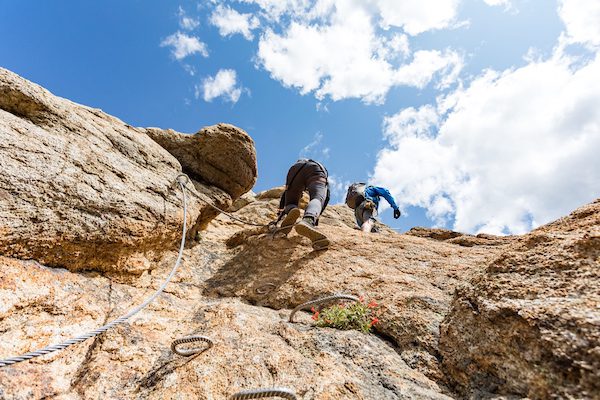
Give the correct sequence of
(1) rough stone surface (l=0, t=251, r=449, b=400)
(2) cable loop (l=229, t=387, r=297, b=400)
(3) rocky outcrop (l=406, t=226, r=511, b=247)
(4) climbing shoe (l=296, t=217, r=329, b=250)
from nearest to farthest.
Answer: (2) cable loop (l=229, t=387, r=297, b=400), (1) rough stone surface (l=0, t=251, r=449, b=400), (4) climbing shoe (l=296, t=217, r=329, b=250), (3) rocky outcrop (l=406, t=226, r=511, b=247)

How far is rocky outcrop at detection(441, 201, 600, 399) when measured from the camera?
1998 mm

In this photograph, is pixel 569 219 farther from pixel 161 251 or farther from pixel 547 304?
pixel 161 251

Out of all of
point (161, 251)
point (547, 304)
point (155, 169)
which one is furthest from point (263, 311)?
point (155, 169)

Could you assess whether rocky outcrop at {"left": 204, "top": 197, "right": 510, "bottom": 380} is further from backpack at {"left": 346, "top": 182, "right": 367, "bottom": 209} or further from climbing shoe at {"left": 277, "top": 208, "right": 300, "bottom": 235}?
backpack at {"left": 346, "top": 182, "right": 367, "bottom": 209}

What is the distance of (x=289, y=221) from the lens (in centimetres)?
670

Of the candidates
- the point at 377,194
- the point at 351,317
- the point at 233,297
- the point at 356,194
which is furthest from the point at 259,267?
the point at 377,194

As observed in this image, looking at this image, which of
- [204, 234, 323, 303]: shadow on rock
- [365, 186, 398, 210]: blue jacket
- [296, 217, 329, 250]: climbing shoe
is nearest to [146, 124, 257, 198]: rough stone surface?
[204, 234, 323, 303]: shadow on rock

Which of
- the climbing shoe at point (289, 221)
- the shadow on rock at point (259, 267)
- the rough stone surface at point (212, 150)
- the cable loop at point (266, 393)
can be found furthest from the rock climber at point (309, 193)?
the cable loop at point (266, 393)

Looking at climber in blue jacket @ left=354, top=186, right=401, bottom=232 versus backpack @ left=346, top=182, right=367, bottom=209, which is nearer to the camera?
climber in blue jacket @ left=354, top=186, right=401, bottom=232

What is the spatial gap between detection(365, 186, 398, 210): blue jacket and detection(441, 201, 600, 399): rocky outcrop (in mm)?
7052

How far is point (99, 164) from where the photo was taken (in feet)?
16.8

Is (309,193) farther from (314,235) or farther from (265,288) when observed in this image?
(265,288)

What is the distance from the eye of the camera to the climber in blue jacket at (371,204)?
10.2m

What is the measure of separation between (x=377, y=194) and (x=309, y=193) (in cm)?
410
